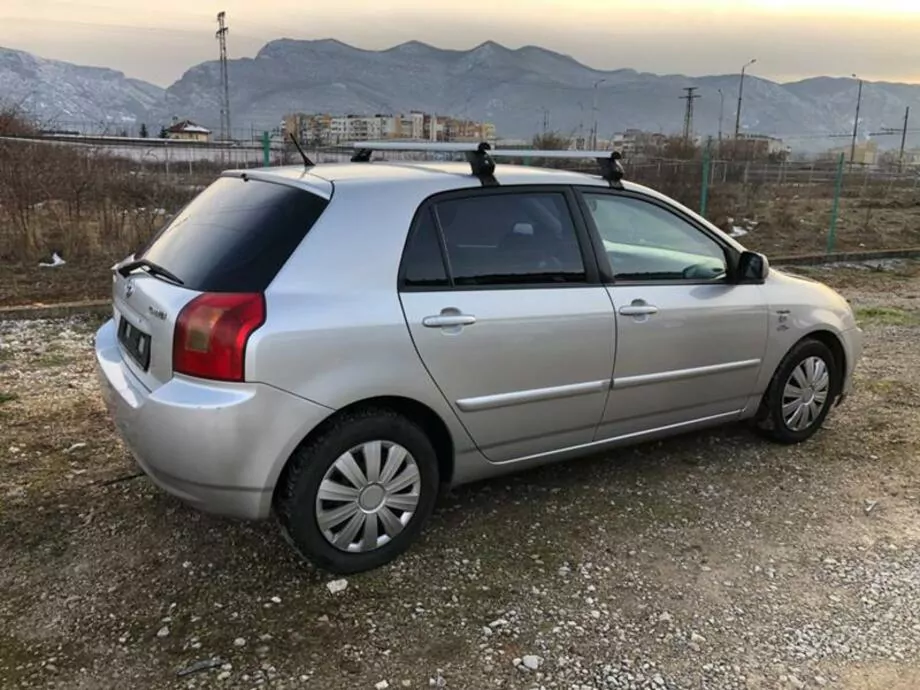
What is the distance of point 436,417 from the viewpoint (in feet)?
10.7

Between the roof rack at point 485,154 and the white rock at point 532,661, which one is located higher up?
the roof rack at point 485,154

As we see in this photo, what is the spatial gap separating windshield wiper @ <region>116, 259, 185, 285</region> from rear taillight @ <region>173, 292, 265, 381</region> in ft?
0.90

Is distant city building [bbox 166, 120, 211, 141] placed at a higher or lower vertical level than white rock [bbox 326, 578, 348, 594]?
higher

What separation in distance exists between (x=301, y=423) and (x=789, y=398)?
10.2ft

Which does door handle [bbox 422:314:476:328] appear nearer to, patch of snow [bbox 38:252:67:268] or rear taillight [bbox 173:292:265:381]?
rear taillight [bbox 173:292:265:381]

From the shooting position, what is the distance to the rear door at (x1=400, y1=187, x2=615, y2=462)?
10.4ft

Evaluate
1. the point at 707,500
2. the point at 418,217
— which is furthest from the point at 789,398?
the point at 418,217

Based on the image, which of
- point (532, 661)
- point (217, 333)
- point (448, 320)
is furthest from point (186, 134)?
point (532, 661)

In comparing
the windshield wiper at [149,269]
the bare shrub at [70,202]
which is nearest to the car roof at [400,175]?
the windshield wiper at [149,269]

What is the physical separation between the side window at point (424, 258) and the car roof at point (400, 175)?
22cm

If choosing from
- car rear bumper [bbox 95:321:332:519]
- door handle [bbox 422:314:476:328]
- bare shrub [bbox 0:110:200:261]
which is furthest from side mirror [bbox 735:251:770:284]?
bare shrub [bbox 0:110:200:261]

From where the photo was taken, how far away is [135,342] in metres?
3.18

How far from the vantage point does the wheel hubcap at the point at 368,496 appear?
3.03 meters

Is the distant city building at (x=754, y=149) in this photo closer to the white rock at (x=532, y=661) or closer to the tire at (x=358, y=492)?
the tire at (x=358, y=492)
